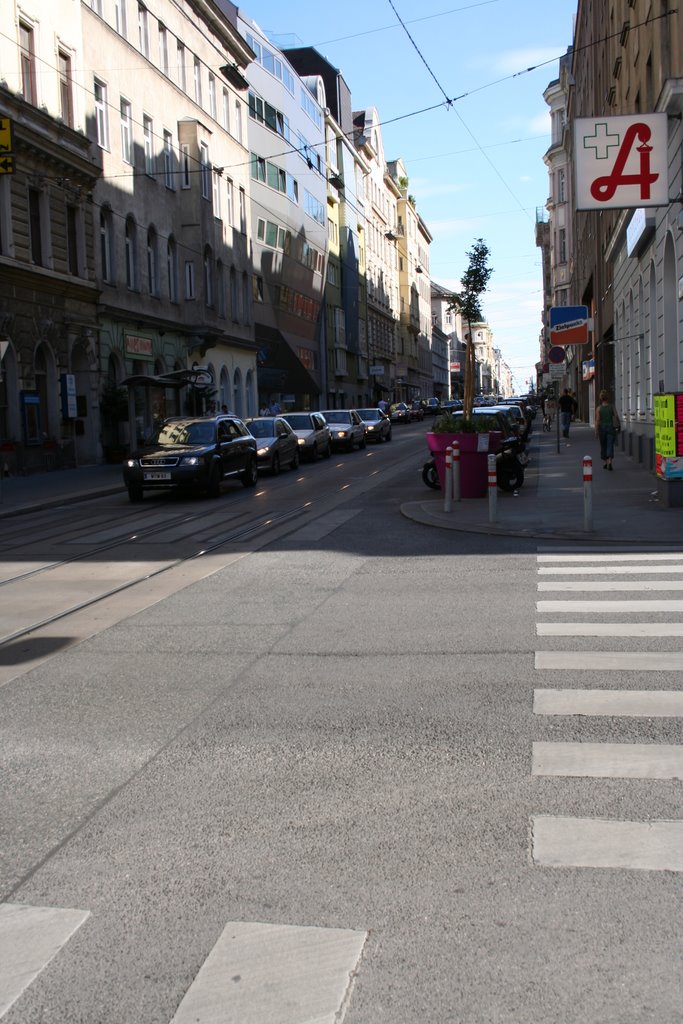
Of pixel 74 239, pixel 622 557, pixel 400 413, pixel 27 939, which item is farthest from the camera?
pixel 400 413

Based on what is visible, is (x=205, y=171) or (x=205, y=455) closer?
(x=205, y=455)

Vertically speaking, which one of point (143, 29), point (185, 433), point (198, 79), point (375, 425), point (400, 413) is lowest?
point (185, 433)

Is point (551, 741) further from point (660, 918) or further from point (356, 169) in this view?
point (356, 169)

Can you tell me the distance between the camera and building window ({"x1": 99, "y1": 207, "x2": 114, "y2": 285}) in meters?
35.0

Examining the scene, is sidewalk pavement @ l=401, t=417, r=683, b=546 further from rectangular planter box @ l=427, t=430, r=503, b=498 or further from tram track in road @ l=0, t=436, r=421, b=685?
tram track in road @ l=0, t=436, r=421, b=685

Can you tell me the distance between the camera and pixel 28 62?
2944 cm

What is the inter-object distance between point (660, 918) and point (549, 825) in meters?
0.85

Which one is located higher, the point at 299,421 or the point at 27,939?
the point at 299,421

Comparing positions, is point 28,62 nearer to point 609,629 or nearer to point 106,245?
point 106,245

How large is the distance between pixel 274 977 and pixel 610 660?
430cm

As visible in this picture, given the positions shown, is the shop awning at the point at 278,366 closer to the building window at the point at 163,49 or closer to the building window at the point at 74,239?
the building window at the point at 163,49

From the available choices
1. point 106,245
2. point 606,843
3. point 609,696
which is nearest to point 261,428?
point 106,245

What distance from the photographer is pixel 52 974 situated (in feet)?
10.7

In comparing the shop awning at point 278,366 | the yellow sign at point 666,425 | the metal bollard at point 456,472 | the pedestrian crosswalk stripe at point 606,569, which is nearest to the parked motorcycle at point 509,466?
the metal bollard at point 456,472
